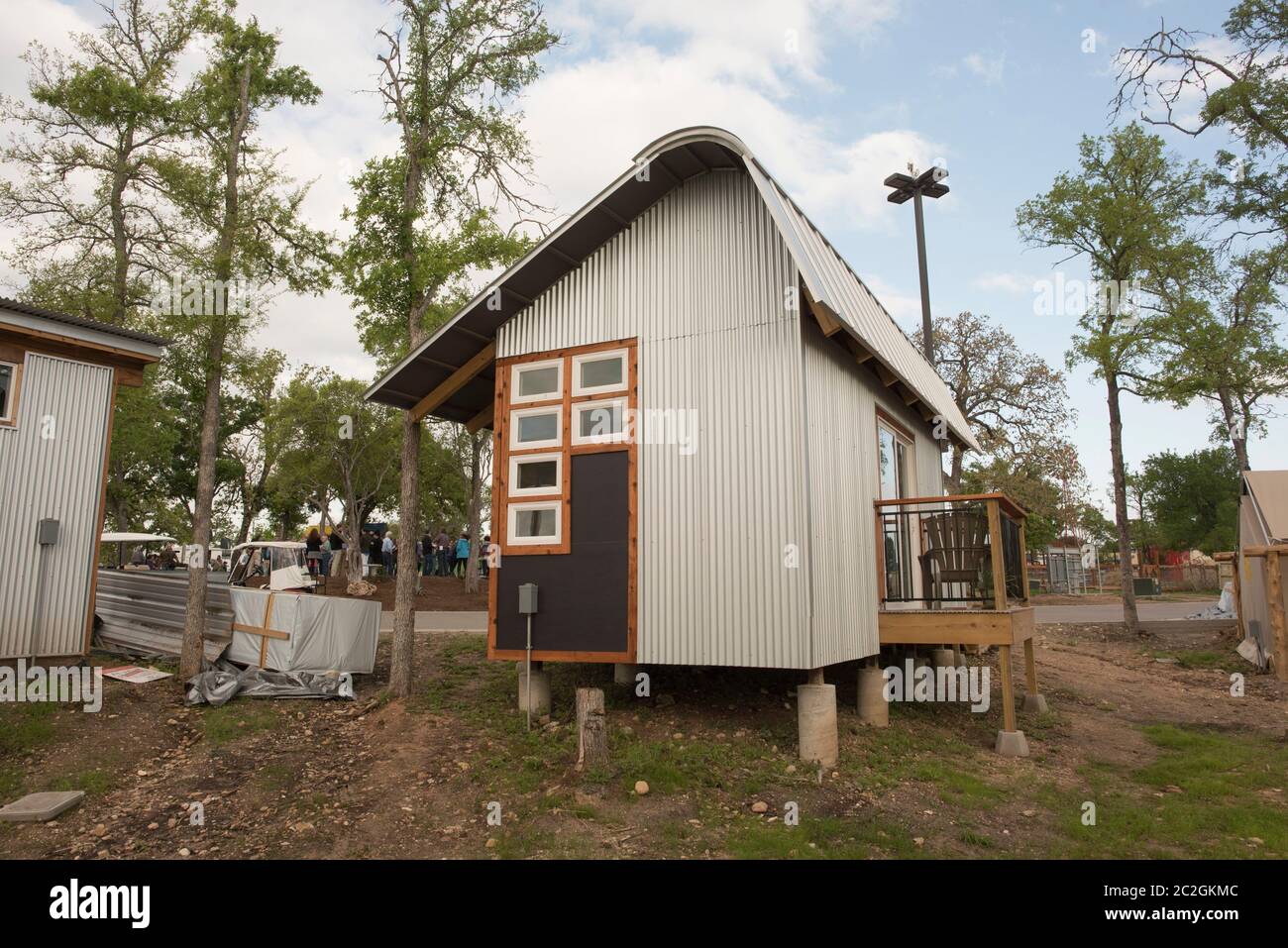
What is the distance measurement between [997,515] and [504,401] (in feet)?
18.9

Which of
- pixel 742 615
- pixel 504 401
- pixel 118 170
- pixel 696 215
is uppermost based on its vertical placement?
pixel 118 170

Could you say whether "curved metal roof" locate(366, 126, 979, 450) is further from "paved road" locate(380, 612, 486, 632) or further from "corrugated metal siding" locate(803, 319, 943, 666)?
"paved road" locate(380, 612, 486, 632)

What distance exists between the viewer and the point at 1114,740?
9.52m

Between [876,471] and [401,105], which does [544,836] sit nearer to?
[876,471]

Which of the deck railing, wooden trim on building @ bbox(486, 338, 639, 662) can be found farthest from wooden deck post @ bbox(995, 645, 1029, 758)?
wooden trim on building @ bbox(486, 338, 639, 662)

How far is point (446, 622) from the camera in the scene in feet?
59.9

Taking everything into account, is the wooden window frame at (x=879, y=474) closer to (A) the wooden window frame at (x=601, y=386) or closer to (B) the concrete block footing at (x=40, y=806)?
(A) the wooden window frame at (x=601, y=386)

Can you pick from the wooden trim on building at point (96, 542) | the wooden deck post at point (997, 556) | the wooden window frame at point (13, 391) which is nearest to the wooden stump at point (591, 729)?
the wooden deck post at point (997, 556)

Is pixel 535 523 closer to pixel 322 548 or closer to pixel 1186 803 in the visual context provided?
pixel 1186 803

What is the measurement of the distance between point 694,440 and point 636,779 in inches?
131

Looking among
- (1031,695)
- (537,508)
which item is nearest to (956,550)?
(1031,695)

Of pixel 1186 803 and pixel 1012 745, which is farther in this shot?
pixel 1012 745
